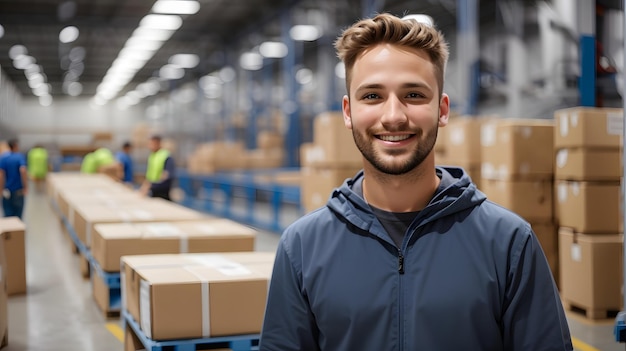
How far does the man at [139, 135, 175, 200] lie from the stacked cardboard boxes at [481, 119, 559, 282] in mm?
5141

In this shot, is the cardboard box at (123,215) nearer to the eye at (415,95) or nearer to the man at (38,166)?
the eye at (415,95)

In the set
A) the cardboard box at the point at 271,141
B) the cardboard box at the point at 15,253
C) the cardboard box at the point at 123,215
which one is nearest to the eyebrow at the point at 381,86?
the cardboard box at the point at 123,215

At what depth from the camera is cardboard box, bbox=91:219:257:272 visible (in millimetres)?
5203

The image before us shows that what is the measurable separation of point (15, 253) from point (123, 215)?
1.07 metres

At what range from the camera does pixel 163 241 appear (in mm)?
5223

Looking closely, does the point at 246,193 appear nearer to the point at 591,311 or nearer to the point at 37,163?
the point at 591,311

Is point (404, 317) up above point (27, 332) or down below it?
above

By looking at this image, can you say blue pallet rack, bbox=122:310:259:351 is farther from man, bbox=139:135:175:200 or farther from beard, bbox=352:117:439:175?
man, bbox=139:135:175:200

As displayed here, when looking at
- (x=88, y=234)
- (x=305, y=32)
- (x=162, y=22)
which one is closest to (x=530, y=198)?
(x=88, y=234)

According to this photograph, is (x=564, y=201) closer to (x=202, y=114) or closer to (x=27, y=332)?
(x=27, y=332)

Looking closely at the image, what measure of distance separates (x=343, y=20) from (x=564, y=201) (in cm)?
1377

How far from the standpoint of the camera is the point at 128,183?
44.4 feet

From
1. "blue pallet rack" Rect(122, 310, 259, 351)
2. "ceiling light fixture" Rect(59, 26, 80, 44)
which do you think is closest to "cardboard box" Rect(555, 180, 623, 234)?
→ "blue pallet rack" Rect(122, 310, 259, 351)

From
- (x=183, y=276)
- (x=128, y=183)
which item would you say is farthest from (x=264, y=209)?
(x=183, y=276)
